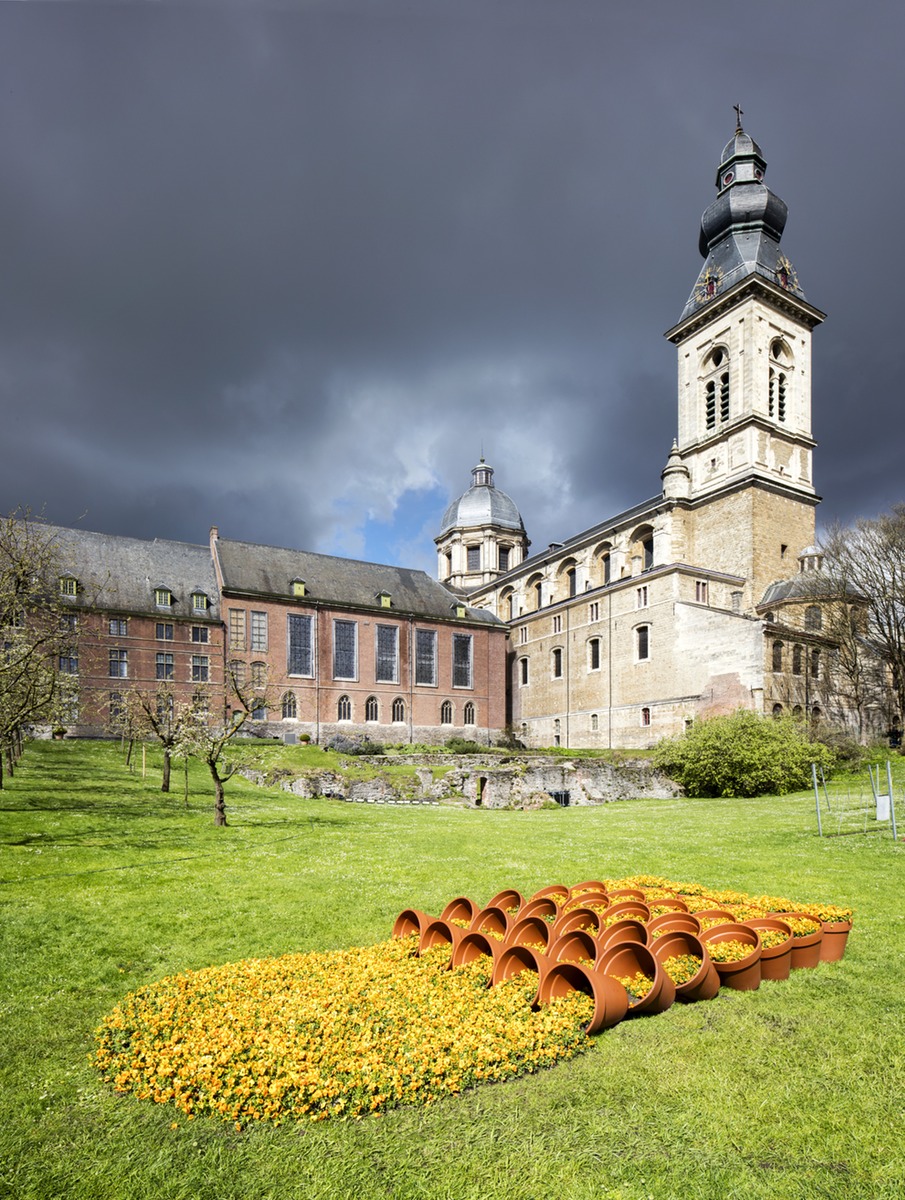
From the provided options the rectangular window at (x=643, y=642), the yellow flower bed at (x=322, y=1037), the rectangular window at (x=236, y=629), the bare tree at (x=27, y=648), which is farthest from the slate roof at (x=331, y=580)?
the yellow flower bed at (x=322, y=1037)

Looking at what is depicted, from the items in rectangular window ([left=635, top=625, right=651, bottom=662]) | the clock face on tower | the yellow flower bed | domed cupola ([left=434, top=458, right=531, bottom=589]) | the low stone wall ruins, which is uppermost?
the clock face on tower

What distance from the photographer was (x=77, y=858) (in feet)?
43.4

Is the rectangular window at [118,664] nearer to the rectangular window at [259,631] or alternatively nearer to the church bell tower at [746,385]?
the rectangular window at [259,631]

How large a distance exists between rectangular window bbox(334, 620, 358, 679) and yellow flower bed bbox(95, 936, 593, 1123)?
4888 centimetres

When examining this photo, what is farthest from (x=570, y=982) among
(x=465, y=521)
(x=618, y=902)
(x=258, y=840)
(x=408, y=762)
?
(x=465, y=521)

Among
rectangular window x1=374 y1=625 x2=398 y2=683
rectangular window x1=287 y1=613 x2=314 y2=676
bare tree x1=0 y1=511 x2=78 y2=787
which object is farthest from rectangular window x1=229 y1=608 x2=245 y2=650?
bare tree x1=0 y1=511 x2=78 y2=787

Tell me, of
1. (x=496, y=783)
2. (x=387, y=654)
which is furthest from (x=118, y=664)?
(x=496, y=783)

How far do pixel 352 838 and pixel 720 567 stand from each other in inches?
1682

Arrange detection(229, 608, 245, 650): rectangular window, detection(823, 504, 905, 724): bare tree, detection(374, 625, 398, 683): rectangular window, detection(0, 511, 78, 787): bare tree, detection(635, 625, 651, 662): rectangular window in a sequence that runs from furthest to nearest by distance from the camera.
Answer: detection(374, 625, 398, 683): rectangular window
detection(635, 625, 651, 662): rectangular window
detection(229, 608, 245, 650): rectangular window
detection(823, 504, 905, 724): bare tree
detection(0, 511, 78, 787): bare tree

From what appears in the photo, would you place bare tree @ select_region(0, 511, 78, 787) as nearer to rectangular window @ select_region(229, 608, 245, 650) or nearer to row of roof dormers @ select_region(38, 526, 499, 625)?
row of roof dormers @ select_region(38, 526, 499, 625)

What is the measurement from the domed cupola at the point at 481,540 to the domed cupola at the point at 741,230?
3593 cm

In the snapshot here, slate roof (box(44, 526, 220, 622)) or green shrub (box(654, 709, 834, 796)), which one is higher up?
slate roof (box(44, 526, 220, 622))

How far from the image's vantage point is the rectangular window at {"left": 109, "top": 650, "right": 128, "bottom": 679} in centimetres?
4622

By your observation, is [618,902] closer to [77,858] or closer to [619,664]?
[77,858]
